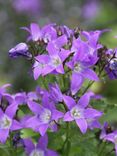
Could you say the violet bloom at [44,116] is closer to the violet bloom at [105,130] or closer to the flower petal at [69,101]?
the flower petal at [69,101]

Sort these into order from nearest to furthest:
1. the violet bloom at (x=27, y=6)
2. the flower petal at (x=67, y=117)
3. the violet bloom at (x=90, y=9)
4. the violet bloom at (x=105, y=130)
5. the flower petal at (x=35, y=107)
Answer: the flower petal at (x=67, y=117) → the flower petal at (x=35, y=107) → the violet bloom at (x=105, y=130) → the violet bloom at (x=27, y=6) → the violet bloom at (x=90, y=9)

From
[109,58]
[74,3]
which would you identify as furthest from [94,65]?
[74,3]

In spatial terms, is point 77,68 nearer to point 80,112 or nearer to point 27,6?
point 80,112

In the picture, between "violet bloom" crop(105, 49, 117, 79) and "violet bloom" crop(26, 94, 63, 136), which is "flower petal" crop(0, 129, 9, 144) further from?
"violet bloom" crop(105, 49, 117, 79)

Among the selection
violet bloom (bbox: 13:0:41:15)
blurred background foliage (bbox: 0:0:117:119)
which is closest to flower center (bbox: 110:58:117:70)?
blurred background foliage (bbox: 0:0:117:119)

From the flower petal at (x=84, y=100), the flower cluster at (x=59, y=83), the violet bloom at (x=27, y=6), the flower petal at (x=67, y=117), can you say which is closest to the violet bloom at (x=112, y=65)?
the flower cluster at (x=59, y=83)

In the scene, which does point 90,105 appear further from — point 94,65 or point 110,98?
point 110,98
